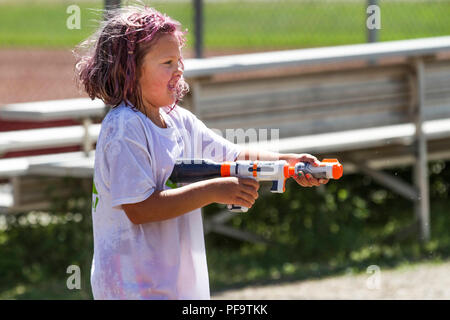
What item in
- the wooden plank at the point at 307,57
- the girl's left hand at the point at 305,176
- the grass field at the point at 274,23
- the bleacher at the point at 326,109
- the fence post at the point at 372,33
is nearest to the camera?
the girl's left hand at the point at 305,176

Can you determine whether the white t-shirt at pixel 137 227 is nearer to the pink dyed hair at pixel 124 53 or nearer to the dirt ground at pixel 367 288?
the pink dyed hair at pixel 124 53

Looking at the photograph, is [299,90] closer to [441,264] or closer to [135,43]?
[441,264]

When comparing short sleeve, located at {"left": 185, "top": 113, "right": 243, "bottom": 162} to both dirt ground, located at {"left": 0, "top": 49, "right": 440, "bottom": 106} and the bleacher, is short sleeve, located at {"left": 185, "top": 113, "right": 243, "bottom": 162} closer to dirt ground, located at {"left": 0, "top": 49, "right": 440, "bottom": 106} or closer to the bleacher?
the bleacher

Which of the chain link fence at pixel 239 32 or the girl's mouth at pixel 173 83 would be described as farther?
the chain link fence at pixel 239 32

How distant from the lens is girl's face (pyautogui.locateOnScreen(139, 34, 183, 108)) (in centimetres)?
260

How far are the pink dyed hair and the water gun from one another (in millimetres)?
218

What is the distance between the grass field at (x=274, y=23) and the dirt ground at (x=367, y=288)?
4099mm

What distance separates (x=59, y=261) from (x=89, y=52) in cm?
316

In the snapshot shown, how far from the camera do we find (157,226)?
101 inches

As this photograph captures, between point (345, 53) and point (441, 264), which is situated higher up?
point (345, 53)

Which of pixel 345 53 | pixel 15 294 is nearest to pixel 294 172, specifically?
pixel 15 294

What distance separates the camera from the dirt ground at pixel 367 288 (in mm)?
5121

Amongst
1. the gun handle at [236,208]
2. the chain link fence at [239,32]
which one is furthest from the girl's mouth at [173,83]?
the chain link fence at [239,32]
